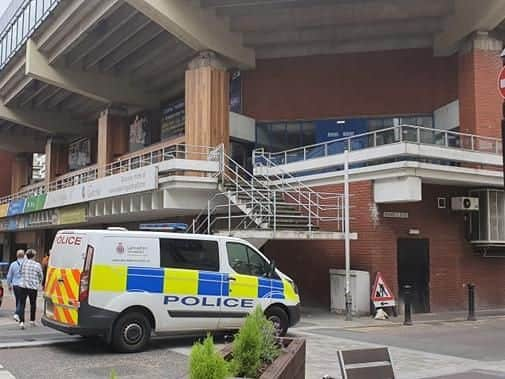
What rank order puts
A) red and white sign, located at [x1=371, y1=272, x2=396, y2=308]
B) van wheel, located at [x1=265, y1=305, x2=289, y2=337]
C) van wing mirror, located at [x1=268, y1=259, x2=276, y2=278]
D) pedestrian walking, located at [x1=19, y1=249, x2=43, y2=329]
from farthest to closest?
1. red and white sign, located at [x1=371, y1=272, x2=396, y2=308]
2. pedestrian walking, located at [x1=19, y1=249, x2=43, y2=329]
3. van wing mirror, located at [x1=268, y1=259, x2=276, y2=278]
4. van wheel, located at [x1=265, y1=305, x2=289, y2=337]

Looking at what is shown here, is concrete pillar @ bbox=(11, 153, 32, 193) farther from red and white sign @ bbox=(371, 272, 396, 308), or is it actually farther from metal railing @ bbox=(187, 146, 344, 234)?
red and white sign @ bbox=(371, 272, 396, 308)

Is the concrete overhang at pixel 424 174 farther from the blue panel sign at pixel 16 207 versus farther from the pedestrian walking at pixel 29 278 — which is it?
the blue panel sign at pixel 16 207

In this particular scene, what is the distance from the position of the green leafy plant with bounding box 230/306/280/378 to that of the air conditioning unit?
1475 cm

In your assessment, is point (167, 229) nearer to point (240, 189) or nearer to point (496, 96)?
point (240, 189)

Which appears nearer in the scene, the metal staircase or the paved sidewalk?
the paved sidewalk

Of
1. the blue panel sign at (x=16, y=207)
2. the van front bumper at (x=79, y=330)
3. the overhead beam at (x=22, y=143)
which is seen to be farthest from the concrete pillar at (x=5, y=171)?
the van front bumper at (x=79, y=330)

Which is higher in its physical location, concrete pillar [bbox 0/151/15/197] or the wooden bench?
concrete pillar [bbox 0/151/15/197]

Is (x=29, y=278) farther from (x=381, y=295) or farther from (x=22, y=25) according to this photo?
(x=22, y=25)

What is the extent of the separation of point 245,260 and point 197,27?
15367 millimetres

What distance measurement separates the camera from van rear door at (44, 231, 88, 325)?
1055 cm

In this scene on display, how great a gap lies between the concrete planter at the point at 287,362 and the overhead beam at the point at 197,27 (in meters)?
18.9

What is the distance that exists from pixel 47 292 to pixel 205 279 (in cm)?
296

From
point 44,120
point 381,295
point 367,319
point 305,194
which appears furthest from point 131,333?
point 44,120

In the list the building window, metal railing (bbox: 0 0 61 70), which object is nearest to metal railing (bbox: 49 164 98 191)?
metal railing (bbox: 0 0 61 70)
